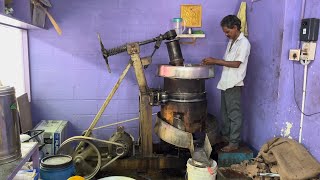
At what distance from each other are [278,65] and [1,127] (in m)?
2.39

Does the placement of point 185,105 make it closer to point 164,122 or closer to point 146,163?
point 164,122

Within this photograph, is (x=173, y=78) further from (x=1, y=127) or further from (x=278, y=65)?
(x=1, y=127)

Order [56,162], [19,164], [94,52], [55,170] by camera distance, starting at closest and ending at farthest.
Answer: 1. [19,164]
2. [55,170]
3. [56,162]
4. [94,52]

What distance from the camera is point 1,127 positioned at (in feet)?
5.02

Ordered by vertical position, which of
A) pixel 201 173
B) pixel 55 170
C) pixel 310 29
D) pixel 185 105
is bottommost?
pixel 201 173

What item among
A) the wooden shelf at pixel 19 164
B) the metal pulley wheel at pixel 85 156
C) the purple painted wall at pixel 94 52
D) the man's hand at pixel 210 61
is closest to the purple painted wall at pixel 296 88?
the man's hand at pixel 210 61

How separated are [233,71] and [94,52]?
5.32 ft

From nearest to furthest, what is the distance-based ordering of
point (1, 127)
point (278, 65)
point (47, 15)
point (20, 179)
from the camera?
point (1, 127) < point (20, 179) < point (278, 65) < point (47, 15)

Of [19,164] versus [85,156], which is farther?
[85,156]

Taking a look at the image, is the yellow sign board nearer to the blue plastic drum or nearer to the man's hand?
the man's hand

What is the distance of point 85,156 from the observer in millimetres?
2730

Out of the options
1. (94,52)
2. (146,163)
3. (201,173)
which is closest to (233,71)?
(201,173)

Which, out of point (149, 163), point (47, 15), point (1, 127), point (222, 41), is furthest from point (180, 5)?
point (1, 127)

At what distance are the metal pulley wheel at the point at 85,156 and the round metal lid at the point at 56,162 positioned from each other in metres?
0.30
